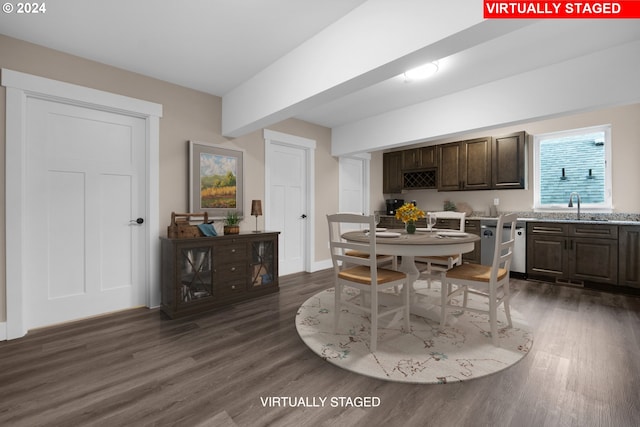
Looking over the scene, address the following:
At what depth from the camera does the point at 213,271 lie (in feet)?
10.1

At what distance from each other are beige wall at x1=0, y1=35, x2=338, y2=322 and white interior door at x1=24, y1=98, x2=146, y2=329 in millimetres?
210

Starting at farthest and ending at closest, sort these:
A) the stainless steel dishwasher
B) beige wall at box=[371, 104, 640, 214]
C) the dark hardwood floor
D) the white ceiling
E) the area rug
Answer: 1. the stainless steel dishwasher
2. beige wall at box=[371, 104, 640, 214]
3. the white ceiling
4. the area rug
5. the dark hardwood floor

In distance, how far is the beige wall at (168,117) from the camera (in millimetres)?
2422

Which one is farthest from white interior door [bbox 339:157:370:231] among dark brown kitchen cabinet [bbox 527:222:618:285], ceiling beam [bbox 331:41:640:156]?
dark brown kitchen cabinet [bbox 527:222:618:285]

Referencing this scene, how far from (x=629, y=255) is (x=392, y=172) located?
140 inches

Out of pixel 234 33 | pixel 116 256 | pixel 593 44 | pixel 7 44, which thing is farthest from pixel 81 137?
pixel 593 44

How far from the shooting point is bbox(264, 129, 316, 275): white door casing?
14.0 feet

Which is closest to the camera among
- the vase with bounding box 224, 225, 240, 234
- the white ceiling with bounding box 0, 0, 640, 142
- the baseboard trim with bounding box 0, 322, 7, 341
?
the white ceiling with bounding box 0, 0, 640, 142

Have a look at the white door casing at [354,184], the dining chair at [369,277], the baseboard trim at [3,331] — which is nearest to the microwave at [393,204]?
the white door casing at [354,184]

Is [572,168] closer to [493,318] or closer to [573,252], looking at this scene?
[573,252]

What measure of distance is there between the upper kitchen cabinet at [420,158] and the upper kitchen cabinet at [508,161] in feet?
3.18

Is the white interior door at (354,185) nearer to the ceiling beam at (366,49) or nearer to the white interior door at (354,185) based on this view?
the white interior door at (354,185)

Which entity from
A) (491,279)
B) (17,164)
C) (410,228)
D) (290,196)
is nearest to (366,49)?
(410,228)

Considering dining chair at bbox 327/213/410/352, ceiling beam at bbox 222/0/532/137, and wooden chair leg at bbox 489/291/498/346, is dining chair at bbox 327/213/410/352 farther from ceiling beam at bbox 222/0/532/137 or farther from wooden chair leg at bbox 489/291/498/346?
ceiling beam at bbox 222/0/532/137
